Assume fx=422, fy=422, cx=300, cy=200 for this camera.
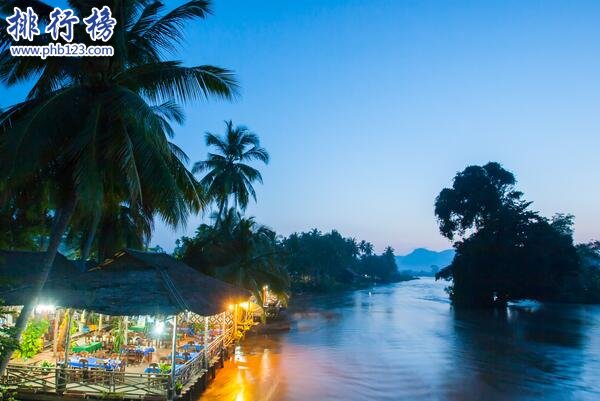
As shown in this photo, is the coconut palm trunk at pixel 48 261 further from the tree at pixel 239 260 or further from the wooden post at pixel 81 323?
the tree at pixel 239 260

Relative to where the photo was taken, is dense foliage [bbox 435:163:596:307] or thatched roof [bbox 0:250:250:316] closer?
thatched roof [bbox 0:250:250:316]

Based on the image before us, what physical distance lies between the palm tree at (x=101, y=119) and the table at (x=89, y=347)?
6.61 meters

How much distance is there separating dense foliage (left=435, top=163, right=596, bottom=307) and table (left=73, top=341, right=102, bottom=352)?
46.0 m

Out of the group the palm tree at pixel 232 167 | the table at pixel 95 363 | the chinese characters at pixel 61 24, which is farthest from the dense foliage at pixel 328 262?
the chinese characters at pixel 61 24

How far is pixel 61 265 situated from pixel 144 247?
356 inches

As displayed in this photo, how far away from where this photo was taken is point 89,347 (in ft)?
52.9

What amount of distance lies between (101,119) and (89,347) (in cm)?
1014

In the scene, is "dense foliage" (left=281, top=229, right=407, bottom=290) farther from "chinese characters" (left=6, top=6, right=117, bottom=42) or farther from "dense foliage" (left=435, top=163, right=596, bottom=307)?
"chinese characters" (left=6, top=6, right=117, bottom=42)

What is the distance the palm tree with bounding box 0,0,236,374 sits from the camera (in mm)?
9148

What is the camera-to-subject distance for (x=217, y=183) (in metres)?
30.1

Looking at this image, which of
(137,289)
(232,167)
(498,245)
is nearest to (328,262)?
(498,245)

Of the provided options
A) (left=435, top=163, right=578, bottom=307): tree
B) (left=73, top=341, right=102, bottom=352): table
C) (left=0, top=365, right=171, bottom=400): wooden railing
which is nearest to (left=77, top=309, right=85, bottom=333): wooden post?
(left=73, top=341, right=102, bottom=352): table

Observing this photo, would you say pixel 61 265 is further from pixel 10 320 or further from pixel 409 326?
pixel 409 326

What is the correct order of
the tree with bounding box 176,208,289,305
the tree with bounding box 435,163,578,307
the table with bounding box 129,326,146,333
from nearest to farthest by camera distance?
the table with bounding box 129,326,146,333
the tree with bounding box 176,208,289,305
the tree with bounding box 435,163,578,307
